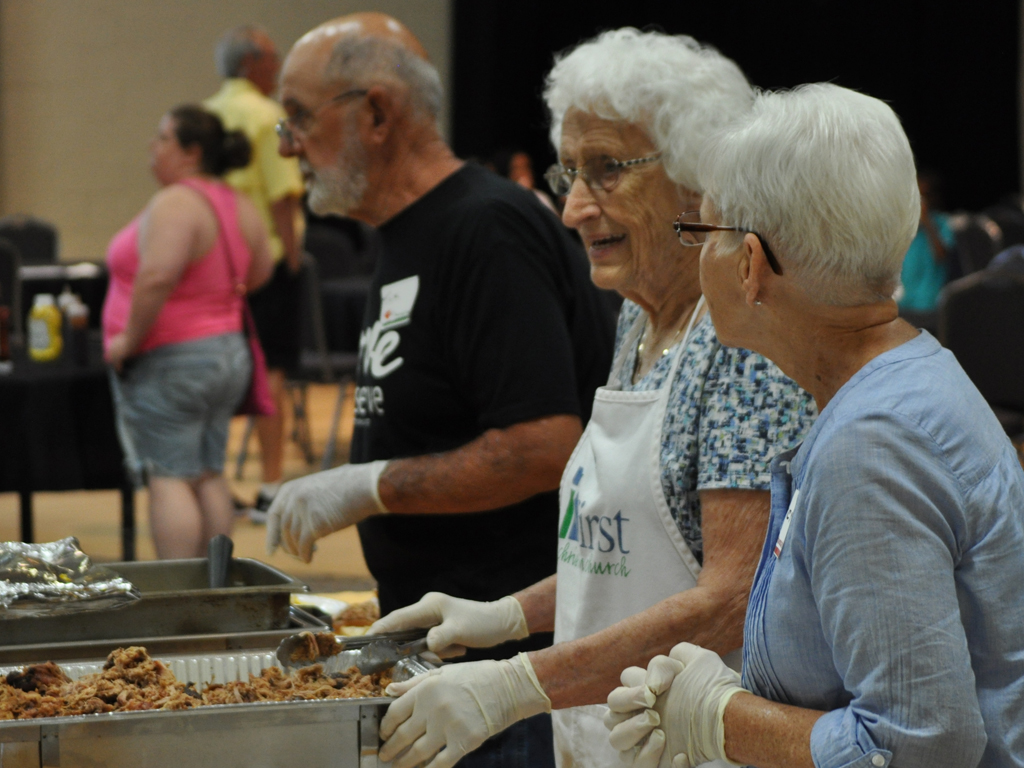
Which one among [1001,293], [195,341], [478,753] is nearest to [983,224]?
[1001,293]

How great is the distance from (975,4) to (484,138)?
457 centimetres

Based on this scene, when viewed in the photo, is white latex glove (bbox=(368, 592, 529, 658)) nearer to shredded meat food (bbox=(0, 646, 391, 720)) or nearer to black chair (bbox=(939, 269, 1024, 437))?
shredded meat food (bbox=(0, 646, 391, 720))

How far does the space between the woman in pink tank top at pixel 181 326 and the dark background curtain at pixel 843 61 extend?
7.05 m

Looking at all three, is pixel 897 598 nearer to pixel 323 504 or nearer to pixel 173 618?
pixel 173 618

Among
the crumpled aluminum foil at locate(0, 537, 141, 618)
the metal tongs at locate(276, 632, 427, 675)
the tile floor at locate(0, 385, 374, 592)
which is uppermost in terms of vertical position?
the crumpled aluminum foil at locate(0, 537, 141, 618)

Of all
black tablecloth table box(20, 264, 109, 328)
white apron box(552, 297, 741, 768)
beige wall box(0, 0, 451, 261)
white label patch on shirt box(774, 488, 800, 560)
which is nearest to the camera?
white label patch on shirt box(774, 488, 800, 560)

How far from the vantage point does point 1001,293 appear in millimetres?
4516

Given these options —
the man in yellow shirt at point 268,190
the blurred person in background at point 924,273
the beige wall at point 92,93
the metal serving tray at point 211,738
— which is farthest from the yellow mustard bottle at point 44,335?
the beige wall at point 92,93

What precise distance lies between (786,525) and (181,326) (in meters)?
3.21

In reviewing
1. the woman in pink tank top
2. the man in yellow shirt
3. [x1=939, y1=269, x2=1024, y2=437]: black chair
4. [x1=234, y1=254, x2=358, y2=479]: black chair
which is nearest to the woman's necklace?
the woman in pink tank top

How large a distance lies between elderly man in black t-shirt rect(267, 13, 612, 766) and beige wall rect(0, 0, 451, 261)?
816 cm

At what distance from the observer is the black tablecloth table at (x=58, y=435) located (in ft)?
13.4

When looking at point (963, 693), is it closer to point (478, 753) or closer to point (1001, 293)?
point (478, 753)

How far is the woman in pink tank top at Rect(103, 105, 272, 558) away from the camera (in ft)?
12.7
